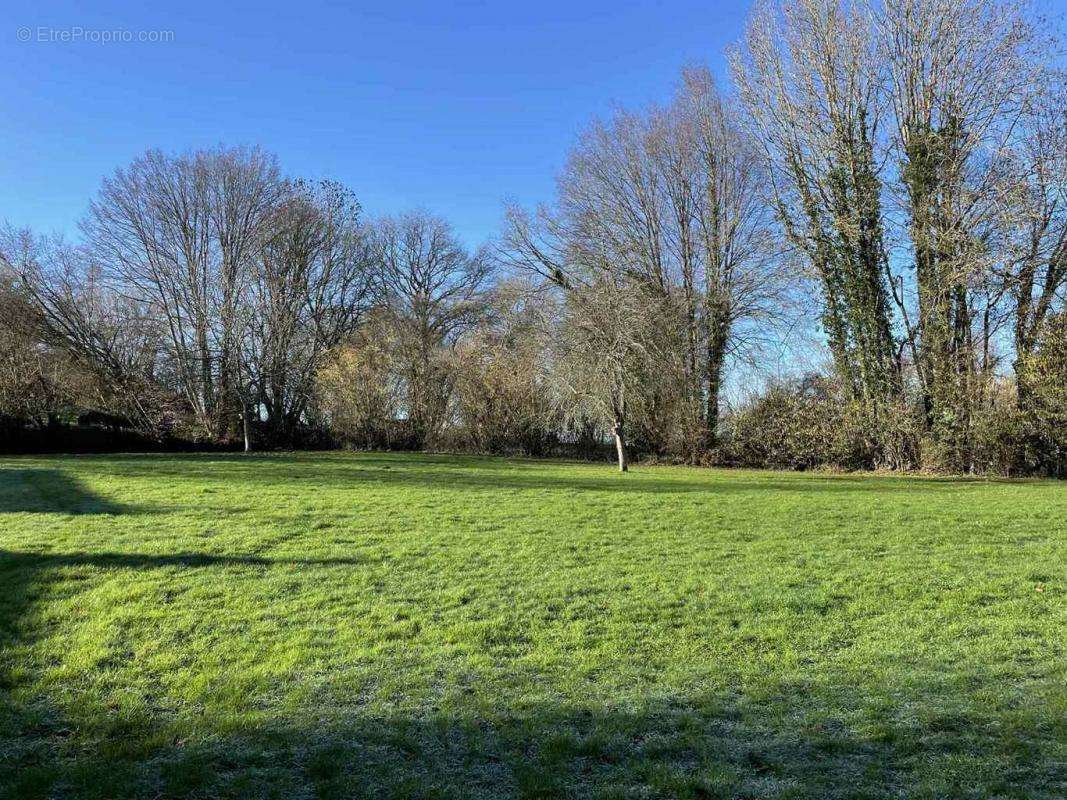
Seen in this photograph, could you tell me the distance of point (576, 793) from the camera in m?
2.75

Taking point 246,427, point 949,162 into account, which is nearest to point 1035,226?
point 949,162

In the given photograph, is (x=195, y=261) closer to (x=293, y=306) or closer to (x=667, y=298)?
(x=293, y=306)

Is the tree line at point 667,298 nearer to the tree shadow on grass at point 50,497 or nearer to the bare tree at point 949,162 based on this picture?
the bare tree at point 949,162

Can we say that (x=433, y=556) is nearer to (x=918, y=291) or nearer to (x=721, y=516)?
(x=721, y=516)

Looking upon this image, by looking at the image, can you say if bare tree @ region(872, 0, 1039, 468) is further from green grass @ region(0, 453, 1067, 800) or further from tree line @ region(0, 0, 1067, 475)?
green grass @ region(0, 453, 1067, 800)

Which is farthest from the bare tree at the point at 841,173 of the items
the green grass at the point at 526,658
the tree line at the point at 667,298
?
the green grass at the point at 526,658

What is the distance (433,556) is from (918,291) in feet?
58.7

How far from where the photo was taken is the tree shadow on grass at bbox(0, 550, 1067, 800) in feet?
9.08

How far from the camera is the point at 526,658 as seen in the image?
4.21m

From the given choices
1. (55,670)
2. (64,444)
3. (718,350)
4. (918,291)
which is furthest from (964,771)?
(64,444)

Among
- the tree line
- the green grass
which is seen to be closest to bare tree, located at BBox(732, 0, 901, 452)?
the tree line

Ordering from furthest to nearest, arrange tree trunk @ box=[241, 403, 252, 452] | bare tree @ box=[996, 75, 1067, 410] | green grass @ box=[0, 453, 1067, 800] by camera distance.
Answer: tree trunk @ box=[241, 403, 252, 452] < bare tree @ box=[996, 75, 1067, 410] < green grass @ box=[0, 453, 1067, 800]

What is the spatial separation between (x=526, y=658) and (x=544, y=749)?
113 centimetres

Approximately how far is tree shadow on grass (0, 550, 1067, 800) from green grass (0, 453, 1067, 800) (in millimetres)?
14
